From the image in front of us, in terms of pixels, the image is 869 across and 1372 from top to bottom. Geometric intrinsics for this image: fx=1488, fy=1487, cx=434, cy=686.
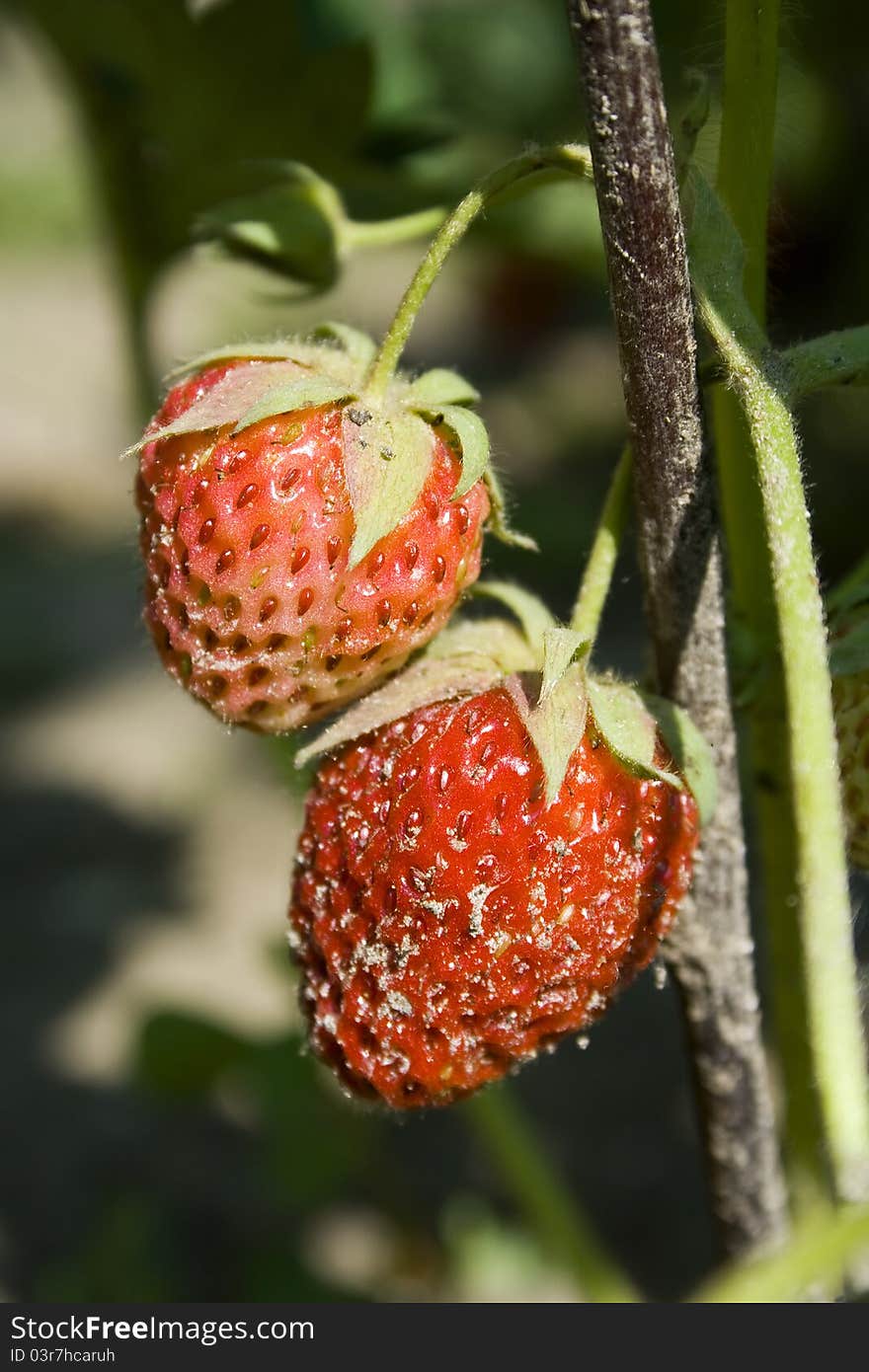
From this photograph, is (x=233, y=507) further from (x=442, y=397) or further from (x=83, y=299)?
(x=83, y=299)

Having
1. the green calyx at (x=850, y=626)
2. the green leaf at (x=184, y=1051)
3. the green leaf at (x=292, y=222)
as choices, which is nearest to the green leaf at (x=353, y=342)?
the green leaf at (x=292, y=222)

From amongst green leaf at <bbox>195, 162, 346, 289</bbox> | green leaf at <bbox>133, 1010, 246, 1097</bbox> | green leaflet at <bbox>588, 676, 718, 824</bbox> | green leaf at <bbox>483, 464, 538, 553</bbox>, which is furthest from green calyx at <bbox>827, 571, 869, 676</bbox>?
green leaf at <bbox>133, 1010, 246, 1097</bbox>

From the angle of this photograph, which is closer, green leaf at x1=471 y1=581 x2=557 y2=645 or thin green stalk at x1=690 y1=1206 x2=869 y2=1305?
Result: thin green stalk at x1=690 y1=1206 x2=869 y2=1305

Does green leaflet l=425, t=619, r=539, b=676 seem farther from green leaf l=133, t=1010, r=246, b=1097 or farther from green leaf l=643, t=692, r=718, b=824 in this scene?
green leaf l=133, t=1010, r=246, b=1097

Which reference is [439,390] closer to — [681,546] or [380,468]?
[380,468]

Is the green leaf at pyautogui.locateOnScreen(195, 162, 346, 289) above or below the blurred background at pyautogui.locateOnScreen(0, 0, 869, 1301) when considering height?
above

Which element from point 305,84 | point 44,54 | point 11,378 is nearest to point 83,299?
point 11,378

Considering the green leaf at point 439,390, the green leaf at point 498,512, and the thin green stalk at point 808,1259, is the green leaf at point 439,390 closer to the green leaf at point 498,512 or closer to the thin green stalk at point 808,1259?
the green leaf at point 498,512
